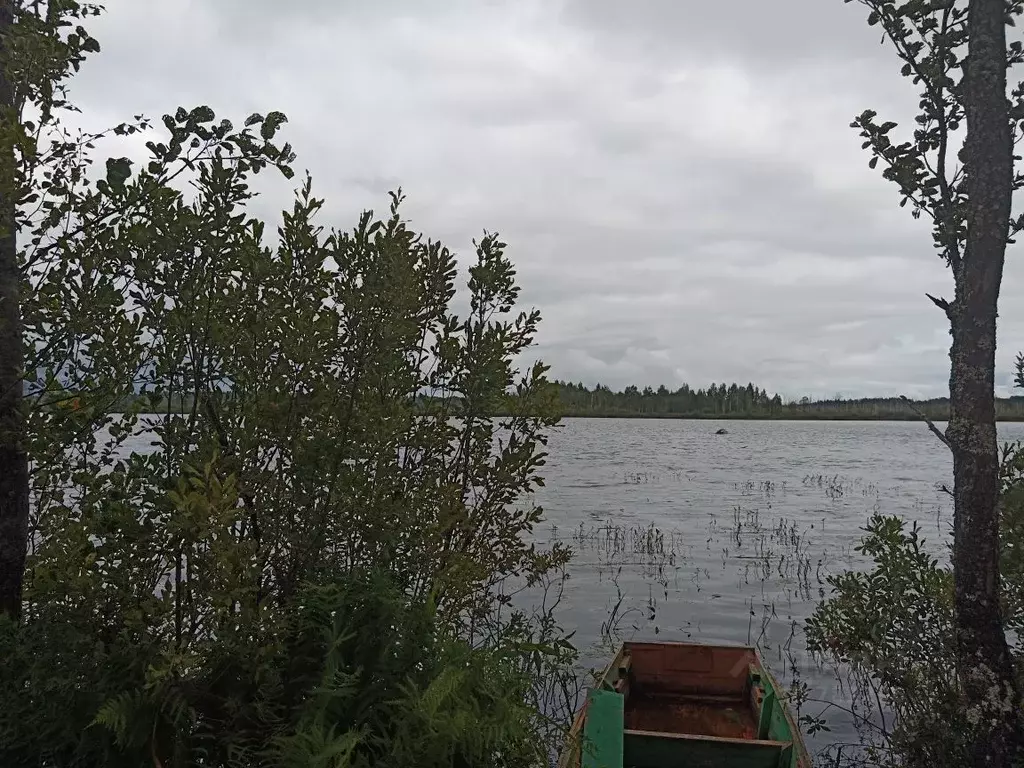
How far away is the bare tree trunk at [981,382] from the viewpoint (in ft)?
14.3

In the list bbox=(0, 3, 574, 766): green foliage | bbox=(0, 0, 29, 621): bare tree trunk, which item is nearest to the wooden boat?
bbox=(0, 3, 574, 766): green foliage

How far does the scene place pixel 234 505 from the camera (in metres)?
2.72

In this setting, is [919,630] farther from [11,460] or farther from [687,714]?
[11,460]

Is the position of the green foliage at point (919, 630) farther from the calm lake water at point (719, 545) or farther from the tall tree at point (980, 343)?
the calm lake water at point (719, 545)

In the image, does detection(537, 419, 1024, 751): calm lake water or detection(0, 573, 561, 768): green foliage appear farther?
detection(537, 419, 1024, 751): calm lake water

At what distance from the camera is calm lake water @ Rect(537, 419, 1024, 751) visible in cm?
1189

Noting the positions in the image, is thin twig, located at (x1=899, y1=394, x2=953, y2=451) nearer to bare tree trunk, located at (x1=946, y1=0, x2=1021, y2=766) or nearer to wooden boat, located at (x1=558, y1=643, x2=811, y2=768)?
bare tree trunk, located at (x1=946, y1=0, x2=1021, y2=766)

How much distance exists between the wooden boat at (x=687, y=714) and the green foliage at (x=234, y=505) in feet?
9.25

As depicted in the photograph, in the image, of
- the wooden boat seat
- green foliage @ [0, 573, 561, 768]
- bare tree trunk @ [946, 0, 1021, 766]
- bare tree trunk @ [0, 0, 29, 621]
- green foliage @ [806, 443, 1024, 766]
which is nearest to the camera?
green foliage @ [0, 573, 561, 768]

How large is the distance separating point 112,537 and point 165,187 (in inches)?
62.6

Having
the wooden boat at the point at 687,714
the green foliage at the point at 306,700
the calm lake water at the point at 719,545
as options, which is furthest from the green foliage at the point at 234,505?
the wooden boat at the point at 687,714

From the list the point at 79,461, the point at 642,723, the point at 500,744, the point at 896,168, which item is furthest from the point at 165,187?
the point at 642,723

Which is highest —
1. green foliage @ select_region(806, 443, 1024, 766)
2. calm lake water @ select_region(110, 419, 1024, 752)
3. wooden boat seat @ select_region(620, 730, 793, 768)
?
green foliage @ select_region(806, 443, 1024, 766)

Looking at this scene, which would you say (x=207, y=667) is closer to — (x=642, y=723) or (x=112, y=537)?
(x=112, y=537)
